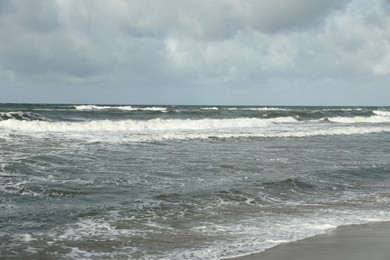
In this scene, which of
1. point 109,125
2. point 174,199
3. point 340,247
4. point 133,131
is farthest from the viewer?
point 109,125

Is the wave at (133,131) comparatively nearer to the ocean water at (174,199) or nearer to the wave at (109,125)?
the wave at (109,125)

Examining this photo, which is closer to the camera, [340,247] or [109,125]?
[340,247]

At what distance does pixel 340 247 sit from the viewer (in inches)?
216

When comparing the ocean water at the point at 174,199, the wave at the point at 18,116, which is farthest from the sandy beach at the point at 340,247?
the wave at the point at 18,116

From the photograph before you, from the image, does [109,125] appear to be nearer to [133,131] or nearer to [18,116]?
[133,131]

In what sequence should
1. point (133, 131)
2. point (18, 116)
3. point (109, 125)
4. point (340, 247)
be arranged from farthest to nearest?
point (18, 116) < point (109, 125) < point (133, 131) < point (340, 247)

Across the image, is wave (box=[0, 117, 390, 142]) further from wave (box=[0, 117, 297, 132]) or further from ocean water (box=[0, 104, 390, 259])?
ocean water (box=[0, 104, 390, 259])

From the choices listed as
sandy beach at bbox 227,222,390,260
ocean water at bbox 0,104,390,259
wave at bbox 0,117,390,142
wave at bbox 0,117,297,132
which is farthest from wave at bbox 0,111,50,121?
sandy beach at bbox 227,222,390,260

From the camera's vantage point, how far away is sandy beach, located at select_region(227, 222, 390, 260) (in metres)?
5.07

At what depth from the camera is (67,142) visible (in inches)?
685

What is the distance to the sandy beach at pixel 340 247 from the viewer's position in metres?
5.07

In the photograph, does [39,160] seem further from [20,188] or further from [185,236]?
[185,236]

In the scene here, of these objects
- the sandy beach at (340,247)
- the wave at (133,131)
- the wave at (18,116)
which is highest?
the wave at (18,116)

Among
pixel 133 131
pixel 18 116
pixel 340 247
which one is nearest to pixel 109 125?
pixel 133 131
